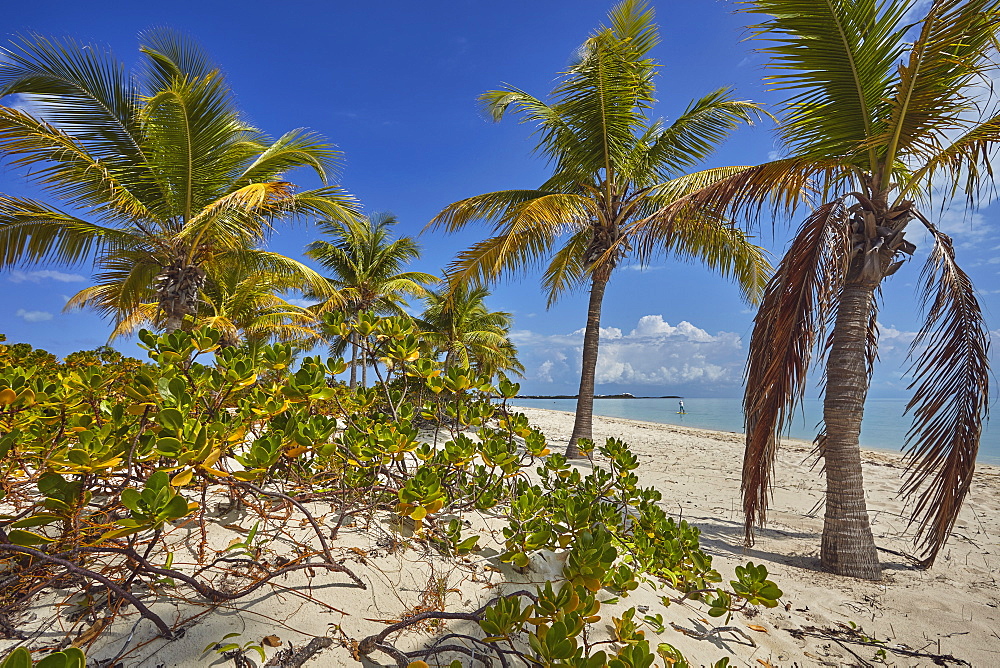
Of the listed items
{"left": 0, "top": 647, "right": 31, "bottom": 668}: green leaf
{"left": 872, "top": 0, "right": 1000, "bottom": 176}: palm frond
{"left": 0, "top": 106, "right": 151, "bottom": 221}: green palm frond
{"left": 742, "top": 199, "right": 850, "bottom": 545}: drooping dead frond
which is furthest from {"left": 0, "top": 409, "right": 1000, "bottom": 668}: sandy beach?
{"left": 0, "top": 106, "right": 151, "bottom": 221}: green palm frond

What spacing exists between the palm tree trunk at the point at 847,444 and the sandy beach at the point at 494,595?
8.0 inches

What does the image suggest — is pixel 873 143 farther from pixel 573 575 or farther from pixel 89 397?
pixel 89 397

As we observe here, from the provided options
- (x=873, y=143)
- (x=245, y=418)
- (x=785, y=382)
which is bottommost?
(x=245, y=418)

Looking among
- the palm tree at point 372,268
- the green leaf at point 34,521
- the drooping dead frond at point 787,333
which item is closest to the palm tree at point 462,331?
the palm tree at point 372,268

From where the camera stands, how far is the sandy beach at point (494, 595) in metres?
1.14

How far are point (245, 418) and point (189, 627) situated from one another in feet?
1.85

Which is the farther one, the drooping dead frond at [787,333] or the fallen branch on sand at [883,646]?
the drooping dead frond at [787,333]

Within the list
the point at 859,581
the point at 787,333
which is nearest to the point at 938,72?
the point at 787,333

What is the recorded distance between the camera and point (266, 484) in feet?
6.03

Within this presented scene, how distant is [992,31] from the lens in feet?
10.4

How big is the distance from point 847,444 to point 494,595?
3.84m

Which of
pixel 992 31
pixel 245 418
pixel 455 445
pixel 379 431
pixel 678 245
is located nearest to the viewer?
pixel 245 418

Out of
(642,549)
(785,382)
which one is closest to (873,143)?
(785,382)

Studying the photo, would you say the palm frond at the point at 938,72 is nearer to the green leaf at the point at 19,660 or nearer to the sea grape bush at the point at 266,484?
the sea grape bush at the point at 266,484
